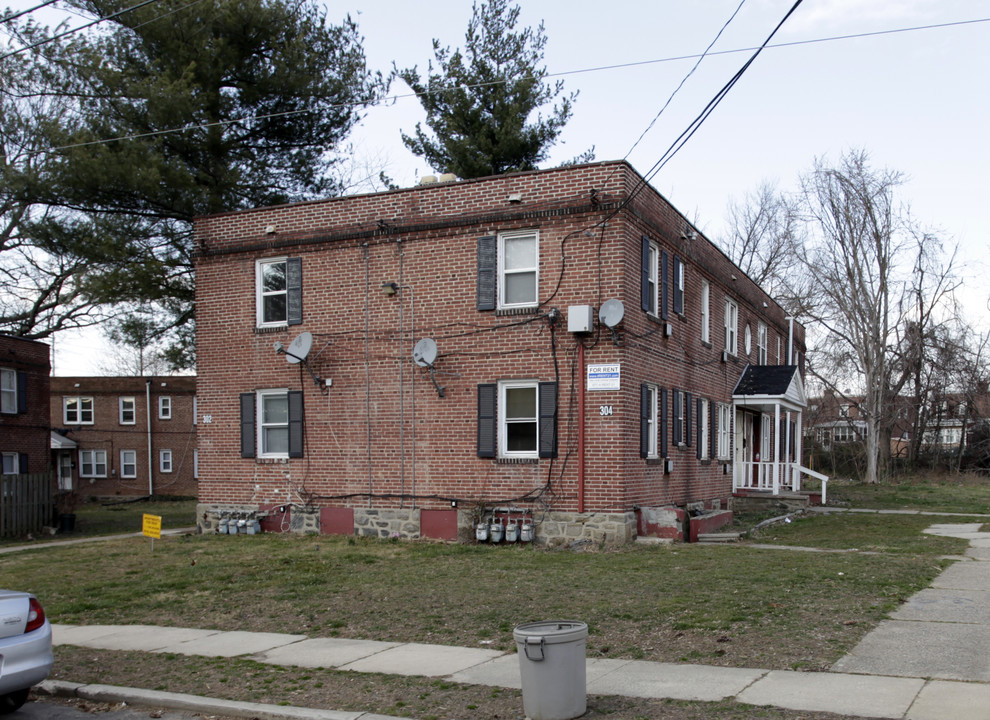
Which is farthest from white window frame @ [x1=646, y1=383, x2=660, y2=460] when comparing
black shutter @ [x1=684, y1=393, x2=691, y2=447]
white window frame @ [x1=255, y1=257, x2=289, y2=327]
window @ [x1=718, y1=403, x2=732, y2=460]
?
white window frame @ [x1=255, y1=257, x2=289, y2=327]

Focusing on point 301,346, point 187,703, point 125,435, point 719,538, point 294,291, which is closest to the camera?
point 187,703

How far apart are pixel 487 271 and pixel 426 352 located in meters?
1.93

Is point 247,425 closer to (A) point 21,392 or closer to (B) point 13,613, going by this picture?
(A) point 21,392

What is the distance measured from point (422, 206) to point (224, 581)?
827 cm

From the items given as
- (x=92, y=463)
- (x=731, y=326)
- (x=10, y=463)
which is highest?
(x=731, y=326)

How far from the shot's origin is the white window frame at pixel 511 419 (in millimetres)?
17453

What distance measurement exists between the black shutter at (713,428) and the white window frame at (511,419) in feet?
21.2

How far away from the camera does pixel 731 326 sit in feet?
82.0

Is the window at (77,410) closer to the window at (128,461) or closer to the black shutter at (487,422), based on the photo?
the window at (128,461)

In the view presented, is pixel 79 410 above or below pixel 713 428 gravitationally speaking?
below

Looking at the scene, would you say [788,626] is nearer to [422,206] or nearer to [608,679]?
[608,679]

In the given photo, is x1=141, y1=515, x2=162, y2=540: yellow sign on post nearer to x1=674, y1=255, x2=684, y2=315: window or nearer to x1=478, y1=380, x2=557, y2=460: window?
x1=478, y1=380, x2=557, y2=460: window

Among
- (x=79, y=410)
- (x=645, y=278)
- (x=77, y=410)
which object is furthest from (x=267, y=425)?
(x=77, y=410)

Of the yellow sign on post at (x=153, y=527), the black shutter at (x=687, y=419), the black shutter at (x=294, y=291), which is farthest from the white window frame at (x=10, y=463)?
the black shutter at (x=687, y=419)
